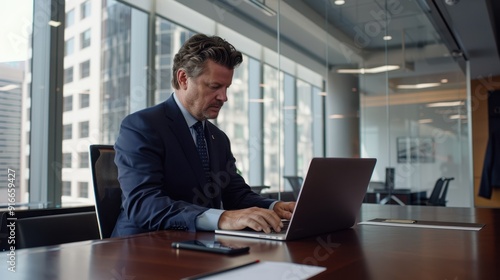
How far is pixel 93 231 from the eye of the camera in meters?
1.81

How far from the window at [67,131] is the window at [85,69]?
58 cm

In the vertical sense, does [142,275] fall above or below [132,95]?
below

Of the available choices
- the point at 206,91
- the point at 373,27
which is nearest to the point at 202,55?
the point at 206,91

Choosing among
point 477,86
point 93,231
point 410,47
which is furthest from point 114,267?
point 477,86

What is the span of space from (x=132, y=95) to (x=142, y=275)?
4714 millimetres

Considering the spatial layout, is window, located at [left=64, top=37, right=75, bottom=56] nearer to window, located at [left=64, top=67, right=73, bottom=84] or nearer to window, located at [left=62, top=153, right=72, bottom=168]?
window, located at [left=64, top=67, right=73, bottom=84]

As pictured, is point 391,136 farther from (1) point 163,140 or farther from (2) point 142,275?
(2) point 142,275

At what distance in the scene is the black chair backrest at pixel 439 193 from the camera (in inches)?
234

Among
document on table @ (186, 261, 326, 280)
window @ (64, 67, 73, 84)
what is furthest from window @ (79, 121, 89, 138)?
document on table @ (186, 261, 326, 280)

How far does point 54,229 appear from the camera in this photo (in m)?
1.61

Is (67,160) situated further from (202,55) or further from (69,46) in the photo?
(202,55)

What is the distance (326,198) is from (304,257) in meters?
0.34

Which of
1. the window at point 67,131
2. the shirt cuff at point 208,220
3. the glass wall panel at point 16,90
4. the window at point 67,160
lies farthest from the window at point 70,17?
the shirt cuff at point 208,220

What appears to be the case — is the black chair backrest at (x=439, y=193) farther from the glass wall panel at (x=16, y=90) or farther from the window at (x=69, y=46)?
the glass wall panel at (x=16, y=90)
